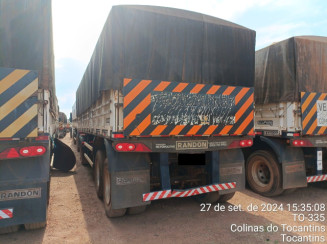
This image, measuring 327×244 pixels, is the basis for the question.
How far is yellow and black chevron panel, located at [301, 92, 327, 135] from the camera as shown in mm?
4617

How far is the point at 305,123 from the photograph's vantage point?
460 cm

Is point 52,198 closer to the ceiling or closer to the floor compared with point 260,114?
closer to the floor

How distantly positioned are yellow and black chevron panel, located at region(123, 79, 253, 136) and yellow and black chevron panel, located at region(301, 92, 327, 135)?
144cm

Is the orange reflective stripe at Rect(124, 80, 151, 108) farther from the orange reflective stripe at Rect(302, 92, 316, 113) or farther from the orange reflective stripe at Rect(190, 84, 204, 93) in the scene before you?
the orange reflective stripe at Rect(302, 92, 316, 113)

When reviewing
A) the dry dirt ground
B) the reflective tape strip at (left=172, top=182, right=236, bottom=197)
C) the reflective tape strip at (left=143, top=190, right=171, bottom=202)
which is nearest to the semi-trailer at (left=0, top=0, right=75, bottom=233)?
the dry dirt ground

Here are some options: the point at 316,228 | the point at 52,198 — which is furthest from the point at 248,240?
the point at 52,198

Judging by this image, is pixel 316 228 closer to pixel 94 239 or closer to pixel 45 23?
pixel 94 239

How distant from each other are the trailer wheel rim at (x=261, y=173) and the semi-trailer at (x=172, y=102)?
5.05 feet

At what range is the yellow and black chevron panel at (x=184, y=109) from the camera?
3229mm

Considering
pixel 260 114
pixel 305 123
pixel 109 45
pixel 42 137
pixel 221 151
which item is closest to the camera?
pixel 42 137

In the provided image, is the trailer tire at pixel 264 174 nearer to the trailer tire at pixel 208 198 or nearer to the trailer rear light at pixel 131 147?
the trailer tire at pixel 208 198

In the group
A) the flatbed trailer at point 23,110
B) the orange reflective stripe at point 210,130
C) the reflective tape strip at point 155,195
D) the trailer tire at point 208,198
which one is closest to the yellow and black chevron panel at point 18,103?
the flatbed trailer at point 23,110

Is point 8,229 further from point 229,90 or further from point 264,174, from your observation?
point 264,174

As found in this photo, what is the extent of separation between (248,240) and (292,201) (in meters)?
2.33
